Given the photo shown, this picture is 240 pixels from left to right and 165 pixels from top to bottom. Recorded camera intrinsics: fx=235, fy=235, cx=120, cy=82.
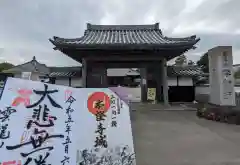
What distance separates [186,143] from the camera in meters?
5.61

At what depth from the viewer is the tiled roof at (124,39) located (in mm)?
11641

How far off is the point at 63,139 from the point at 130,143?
0.77 meters

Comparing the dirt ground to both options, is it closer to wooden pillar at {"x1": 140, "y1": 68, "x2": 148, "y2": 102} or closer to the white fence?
wooden pillar at {"x1": 140, "y1": 68, "x2": 148, "y2": 102}

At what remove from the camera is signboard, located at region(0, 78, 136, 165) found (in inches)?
92.7

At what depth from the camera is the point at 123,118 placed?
286 cm

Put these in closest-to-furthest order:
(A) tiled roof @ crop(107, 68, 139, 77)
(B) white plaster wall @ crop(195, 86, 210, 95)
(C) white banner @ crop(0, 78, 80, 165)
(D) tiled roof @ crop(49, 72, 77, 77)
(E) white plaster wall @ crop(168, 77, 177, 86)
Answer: (C) white banner @ crop(0, 78, 80, 165) → (B) white plaster wall @ crop(195, 86, 210, 95) → (E) white plaster wall @ crop(168, 77, 177, 86) → (D) tiled roof @ crop(49, 72, 77, 77) → (A) tiled roof @ crop(107, 68, 139, 77)

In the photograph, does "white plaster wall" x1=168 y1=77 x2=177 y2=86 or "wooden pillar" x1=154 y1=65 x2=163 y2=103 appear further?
"white plaster wall" x1=168 y1=77 x2=177 y2=86

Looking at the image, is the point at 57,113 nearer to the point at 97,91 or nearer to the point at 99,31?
the point at 97,91

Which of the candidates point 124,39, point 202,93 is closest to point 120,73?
point 202,93

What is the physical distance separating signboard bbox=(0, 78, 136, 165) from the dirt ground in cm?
178

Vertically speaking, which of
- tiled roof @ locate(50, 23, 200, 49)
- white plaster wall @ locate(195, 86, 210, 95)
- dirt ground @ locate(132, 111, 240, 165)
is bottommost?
dirt ground @ locate(132, 111, 240, 165)

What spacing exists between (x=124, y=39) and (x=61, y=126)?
11.2 metres

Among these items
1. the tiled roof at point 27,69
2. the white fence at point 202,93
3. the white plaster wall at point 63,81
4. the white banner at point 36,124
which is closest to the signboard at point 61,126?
the white banner at point 36,124

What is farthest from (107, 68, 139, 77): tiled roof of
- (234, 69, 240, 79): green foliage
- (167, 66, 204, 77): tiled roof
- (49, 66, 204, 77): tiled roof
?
(167, 66, 204, 77): tiled roof
